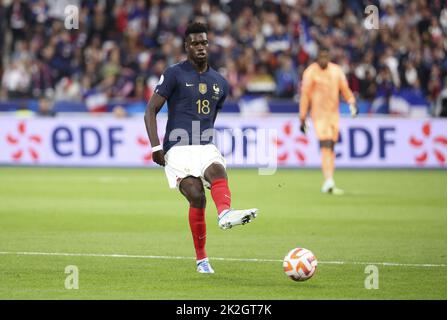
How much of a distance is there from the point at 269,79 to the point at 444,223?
14.3m

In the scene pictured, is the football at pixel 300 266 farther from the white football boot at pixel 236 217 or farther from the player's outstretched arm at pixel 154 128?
the player's outstretched arm at pixel 154 128

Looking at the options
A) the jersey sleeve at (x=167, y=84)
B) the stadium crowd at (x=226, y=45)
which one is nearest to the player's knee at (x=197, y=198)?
the jersey sleeve at (x=167, y=84)

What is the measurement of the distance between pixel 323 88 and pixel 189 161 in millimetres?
9939

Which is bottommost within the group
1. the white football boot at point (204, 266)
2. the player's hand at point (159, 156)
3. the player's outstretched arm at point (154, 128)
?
the white football boot at point (204, 266)

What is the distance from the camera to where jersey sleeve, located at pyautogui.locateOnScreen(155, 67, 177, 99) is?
35.0 ft

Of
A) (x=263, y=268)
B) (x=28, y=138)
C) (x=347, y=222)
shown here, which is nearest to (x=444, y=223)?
(x=347, y=222)

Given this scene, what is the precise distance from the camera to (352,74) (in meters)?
28.8

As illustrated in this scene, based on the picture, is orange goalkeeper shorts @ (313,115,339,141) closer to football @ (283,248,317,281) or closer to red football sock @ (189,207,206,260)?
red football sock @ (189,207,206,260)

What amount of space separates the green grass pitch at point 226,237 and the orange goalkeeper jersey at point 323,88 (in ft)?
5.13

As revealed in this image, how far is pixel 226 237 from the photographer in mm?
14008

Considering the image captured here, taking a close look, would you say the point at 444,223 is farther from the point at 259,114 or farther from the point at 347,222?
the point at 259,114

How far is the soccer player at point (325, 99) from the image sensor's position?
19.9 m

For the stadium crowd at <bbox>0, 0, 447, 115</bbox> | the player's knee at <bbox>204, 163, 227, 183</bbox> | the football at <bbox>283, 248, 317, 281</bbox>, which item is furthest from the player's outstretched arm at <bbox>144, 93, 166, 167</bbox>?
the stadium crowd at <bbox>0, 0, 447, 115</bbox>
